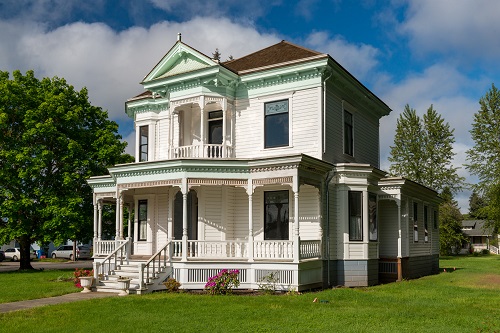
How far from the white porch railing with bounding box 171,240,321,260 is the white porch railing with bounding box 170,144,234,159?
3.52 metres

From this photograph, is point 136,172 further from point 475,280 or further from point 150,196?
point 475,280

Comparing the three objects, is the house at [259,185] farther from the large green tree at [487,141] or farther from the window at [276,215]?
the large green tree at [487,141]

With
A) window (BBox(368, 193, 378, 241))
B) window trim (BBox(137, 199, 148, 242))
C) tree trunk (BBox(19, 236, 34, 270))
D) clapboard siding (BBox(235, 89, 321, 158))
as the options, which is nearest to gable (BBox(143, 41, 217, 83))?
clapboard siding (BBox(235, 89, 321, 158))

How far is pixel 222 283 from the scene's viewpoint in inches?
718

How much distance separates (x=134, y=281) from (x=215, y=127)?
7586mm

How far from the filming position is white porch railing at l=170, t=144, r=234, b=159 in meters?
21.3

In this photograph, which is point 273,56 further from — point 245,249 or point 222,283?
point 222,283

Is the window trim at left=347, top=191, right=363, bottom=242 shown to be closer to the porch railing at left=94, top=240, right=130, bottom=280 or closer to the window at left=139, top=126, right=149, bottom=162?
the porch railing at left=94, top=240, right=130, bottom=280

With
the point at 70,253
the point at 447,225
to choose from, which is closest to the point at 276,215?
the point at 70,253

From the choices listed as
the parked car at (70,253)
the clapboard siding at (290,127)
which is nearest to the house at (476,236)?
the parked car at (70,253)

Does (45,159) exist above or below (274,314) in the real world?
above

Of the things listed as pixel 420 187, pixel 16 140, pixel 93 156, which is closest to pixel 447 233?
pixel 420 187

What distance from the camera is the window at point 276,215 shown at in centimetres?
2091

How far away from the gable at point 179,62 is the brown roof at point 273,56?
136cm
